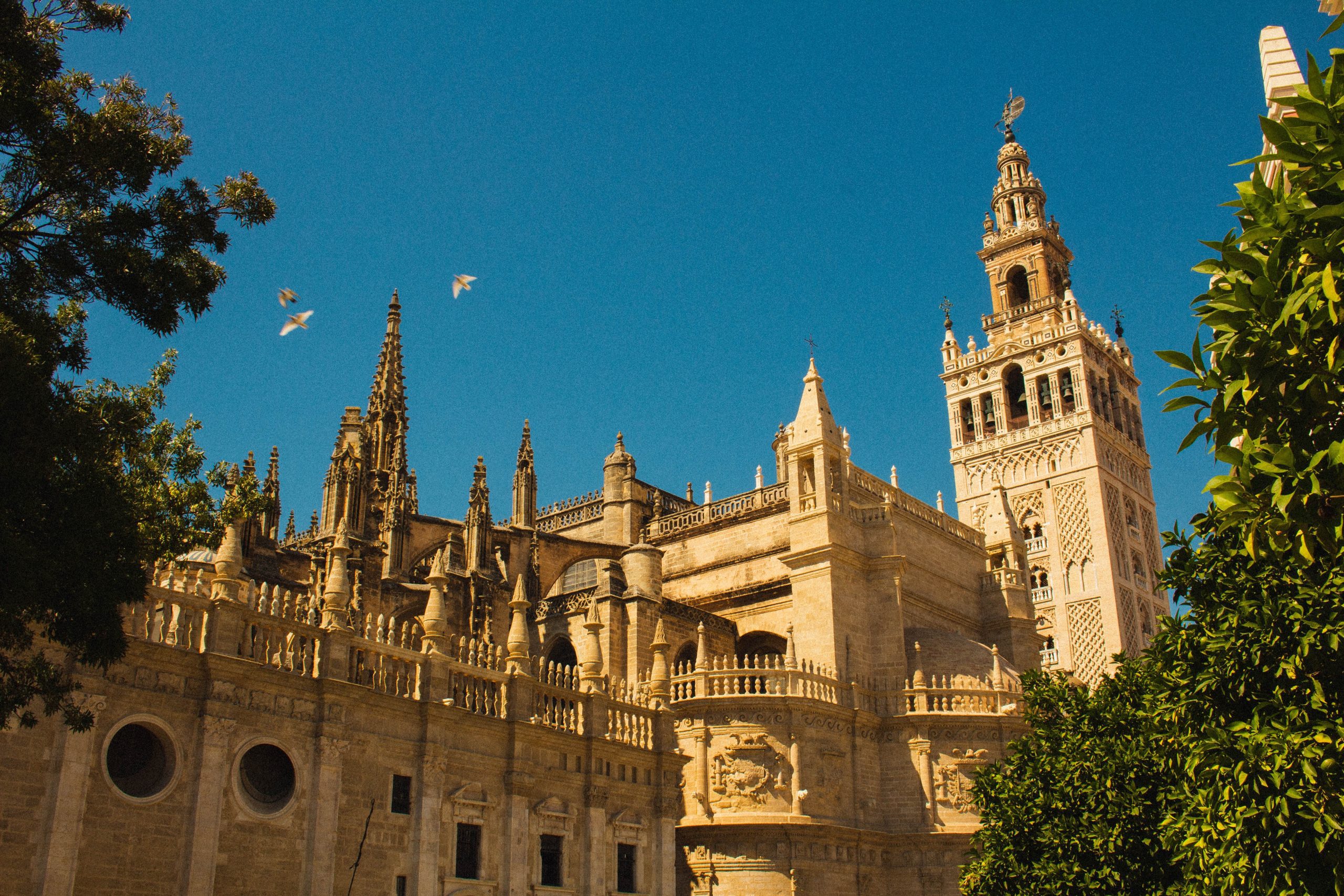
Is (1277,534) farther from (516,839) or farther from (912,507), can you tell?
(912,507)

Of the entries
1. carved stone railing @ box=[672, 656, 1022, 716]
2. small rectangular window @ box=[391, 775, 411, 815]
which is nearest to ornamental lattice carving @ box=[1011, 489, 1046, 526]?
carved stone railing @ box=[672, 656, 1022, 716]

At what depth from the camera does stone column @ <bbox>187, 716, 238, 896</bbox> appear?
15672 mm

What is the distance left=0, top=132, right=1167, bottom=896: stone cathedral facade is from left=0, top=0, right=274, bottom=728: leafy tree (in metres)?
2.26

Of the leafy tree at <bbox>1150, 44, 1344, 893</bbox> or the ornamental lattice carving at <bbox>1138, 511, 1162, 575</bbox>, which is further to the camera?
the ornamental lattice carving at <bbox>1138, 511, 1162, 575</bbox>

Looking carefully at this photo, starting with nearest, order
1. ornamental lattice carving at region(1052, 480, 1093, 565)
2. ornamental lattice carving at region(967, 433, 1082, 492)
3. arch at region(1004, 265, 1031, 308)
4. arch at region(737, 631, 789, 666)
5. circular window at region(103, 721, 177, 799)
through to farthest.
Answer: circular window at region(103, 721, 177, 799), arch at region(737, 631, 789, 666), ornamental lattice carving at region(1052, 480, 1093, 565), ornamental lattice carving at region(967, 433, 1082, 492), arch at region(1004, 265, 1031, 308)

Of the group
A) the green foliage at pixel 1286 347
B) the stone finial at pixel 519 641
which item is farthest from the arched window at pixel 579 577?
the green foliage at pixel 1286 347

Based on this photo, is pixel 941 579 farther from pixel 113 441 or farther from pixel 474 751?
pixel 113 441

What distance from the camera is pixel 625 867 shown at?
74.3 ft

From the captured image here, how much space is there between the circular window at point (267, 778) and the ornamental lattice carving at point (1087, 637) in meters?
41.4

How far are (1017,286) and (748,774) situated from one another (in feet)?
140

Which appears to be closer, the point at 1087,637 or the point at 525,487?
the point at 525,487

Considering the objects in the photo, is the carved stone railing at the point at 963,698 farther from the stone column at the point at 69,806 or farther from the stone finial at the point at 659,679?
the stone column at the point at 69,806

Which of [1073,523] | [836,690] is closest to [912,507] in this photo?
[836,690]

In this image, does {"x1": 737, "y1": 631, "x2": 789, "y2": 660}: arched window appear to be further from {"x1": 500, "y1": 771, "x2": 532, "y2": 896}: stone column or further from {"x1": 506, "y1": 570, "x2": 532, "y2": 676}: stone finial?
{"x1": 500, "y1": 771, "x2": 532, "y2": 896}: stone column
